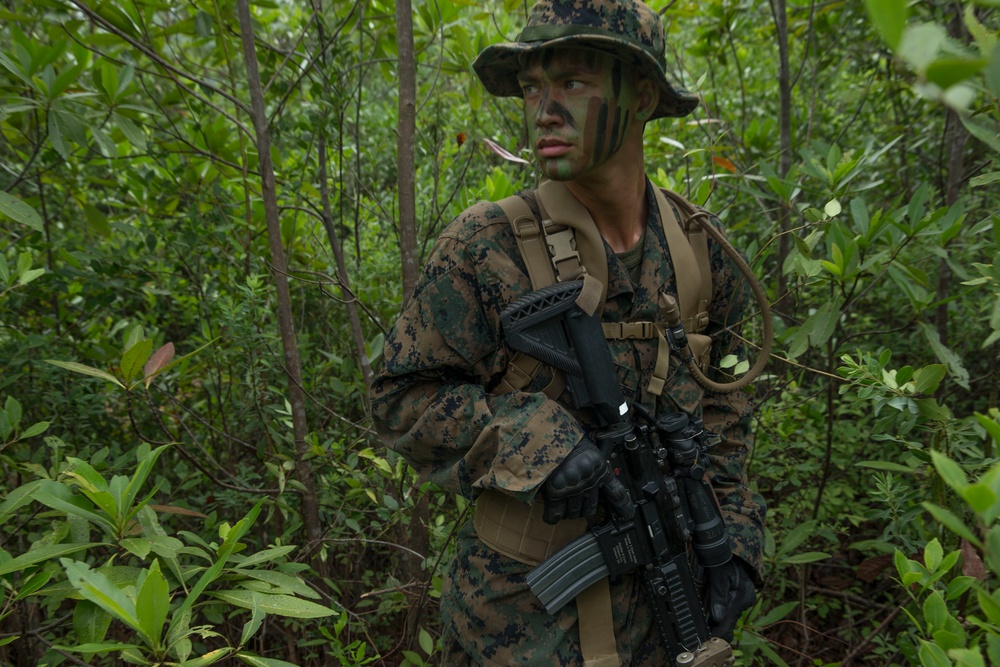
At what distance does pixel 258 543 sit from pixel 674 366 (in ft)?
5.66

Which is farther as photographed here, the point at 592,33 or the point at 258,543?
the point at 258,543

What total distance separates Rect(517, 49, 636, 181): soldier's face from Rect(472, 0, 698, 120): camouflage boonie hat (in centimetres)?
3

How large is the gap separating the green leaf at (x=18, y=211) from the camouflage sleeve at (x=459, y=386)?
88 cm

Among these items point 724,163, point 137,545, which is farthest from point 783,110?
point 137,545

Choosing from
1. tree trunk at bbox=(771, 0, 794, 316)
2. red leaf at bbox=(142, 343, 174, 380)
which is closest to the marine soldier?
red leaf at bbox=(142, 343, 174, 380)

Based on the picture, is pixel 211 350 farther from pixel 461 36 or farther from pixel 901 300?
pixel 901 300

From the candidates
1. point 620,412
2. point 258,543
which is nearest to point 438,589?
point 258,543

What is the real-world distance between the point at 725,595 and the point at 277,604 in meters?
1.08

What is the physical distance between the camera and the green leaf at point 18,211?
1.54 m

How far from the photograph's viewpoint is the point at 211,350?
2482 mm

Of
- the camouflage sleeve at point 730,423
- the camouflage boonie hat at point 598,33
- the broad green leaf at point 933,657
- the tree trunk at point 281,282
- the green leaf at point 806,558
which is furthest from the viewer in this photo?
the green leaf at point 806,558

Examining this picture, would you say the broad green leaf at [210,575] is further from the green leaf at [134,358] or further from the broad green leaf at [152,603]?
the green leaf at [134,358]

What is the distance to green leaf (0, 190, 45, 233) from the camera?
1544 millimetres

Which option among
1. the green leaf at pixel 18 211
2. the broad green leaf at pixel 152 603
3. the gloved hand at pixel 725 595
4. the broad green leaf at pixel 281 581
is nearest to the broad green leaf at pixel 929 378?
the gloved hand at pixel 725 595
